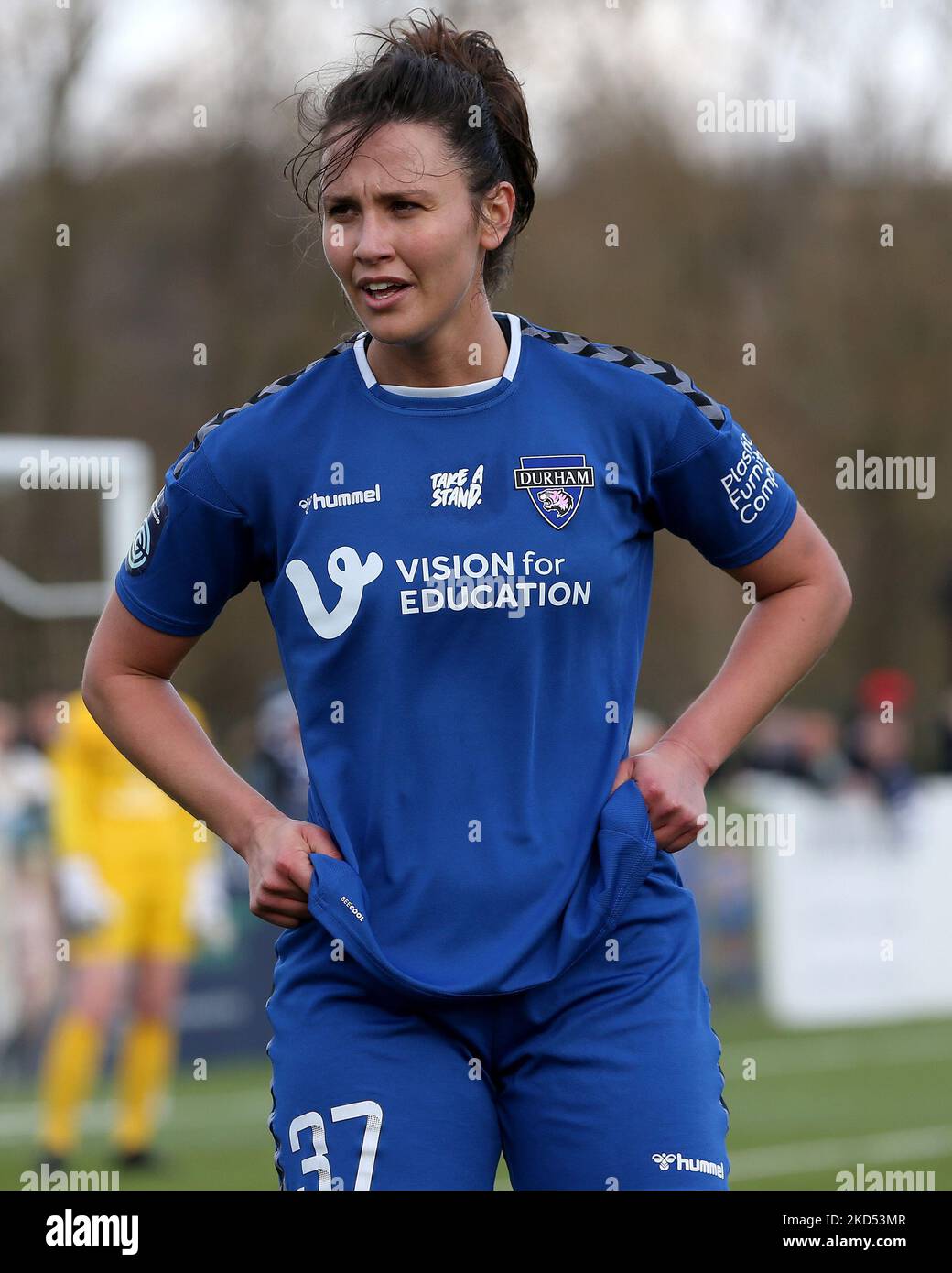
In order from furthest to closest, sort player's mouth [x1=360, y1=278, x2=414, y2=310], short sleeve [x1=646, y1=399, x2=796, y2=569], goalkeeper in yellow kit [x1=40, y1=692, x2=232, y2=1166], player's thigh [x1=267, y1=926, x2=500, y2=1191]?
goalkeeper in yellow kit [x1=40, y1=692, x2=232, y2=1166] < short sleeve [x1=646, y1=399, x2=796, y2=569] < player's mouth [x1=360, y1=278, x2=414, y2=310] < player's thigh [x1=267, y1=926, x2=500, y2=1191]

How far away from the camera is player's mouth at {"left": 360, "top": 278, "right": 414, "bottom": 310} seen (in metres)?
2.94

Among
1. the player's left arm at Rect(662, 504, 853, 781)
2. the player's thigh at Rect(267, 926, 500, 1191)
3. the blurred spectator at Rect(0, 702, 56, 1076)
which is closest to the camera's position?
the player's thigh at Rect(267, 926, 500, 1191)

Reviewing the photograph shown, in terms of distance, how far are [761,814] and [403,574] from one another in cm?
1165

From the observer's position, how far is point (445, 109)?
9.78 feet

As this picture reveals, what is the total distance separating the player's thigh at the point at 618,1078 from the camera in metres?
2.83

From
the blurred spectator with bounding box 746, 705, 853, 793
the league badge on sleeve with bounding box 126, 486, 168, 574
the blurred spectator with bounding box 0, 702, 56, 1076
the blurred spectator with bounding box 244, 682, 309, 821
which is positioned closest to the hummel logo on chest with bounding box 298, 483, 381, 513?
the league badge on sleeve with bounding box 126, 486, 168, 574

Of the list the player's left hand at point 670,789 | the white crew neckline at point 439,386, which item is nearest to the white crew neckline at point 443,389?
the white crew neckline at point 439,386

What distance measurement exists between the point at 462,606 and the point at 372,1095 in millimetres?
737

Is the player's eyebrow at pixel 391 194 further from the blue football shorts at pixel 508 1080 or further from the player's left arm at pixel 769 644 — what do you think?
the blue football shorts at pixel 508 1080

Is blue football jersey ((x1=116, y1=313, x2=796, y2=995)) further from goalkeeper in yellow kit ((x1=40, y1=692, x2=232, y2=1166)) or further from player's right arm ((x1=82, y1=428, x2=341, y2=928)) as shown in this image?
goalkeeper in yellow kit ((x1=40, y1=692, x2=232, y2=1166))

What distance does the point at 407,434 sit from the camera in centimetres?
300

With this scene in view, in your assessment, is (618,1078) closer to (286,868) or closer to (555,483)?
(286,868)

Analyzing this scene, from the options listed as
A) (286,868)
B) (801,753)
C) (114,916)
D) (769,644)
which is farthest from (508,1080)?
(801,753)

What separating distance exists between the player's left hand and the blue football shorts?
117 mm
